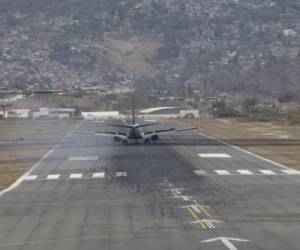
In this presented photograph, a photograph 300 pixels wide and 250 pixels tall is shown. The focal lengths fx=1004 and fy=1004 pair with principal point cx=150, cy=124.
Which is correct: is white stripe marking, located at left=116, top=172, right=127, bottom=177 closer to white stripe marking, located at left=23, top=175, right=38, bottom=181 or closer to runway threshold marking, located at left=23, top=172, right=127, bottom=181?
runway threshold marking, located at left=23, top=172, right=127, bottom=181

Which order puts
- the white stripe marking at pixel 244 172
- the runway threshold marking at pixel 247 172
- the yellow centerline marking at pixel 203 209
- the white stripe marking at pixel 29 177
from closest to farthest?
the yellow centerline marking at pixel 203 209 < the white stripe marking at pixel 29 177 < the runway threshold marking at pixel 247 172 < the white stripe marking at pixel 244 172

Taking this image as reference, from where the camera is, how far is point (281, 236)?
33.0 metres

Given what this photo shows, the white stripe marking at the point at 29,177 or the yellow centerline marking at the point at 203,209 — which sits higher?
the yellow centerline marking at the point at 203,209

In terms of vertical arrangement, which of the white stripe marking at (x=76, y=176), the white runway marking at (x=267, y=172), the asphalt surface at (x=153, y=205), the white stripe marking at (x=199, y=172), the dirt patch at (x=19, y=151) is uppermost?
the asphalt surface at (x=153, y=205)

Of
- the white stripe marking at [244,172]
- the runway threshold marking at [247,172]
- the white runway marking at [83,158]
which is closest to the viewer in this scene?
the runway threshold marking at [247,172]

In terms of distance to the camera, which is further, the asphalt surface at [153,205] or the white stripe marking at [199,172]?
the white stripe marking at [199,172]

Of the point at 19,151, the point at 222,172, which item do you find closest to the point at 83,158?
the point at 19,151

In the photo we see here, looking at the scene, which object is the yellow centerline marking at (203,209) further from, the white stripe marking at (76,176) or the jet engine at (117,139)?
the jet engine at (117,139)

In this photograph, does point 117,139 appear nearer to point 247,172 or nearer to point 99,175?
point 247,172

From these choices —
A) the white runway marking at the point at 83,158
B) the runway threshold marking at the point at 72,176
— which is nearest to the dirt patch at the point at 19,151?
the runway threshold marking at the point at 72,176

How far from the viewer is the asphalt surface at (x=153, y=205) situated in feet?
107

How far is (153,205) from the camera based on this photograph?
43625 mm

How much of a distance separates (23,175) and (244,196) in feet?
72.2

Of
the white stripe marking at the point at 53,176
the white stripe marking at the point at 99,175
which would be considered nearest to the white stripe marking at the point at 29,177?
the white stripe marking at the point at 53,176
